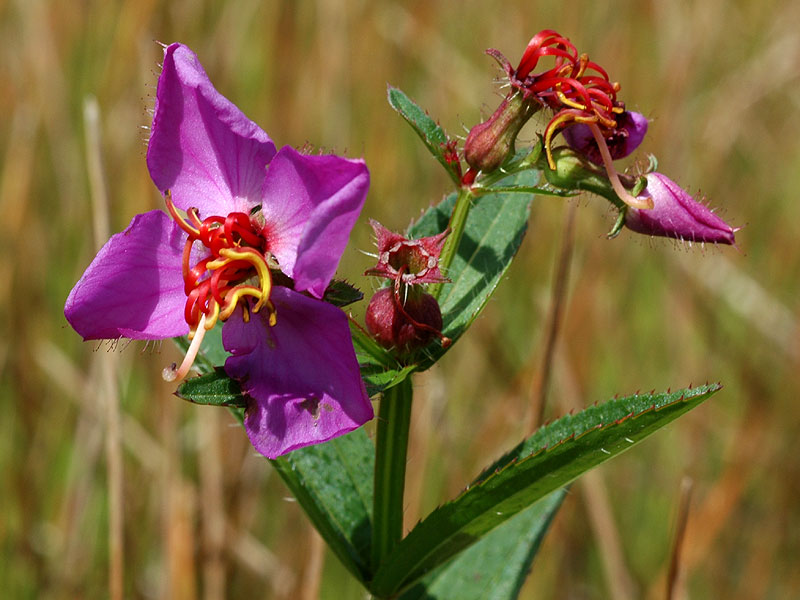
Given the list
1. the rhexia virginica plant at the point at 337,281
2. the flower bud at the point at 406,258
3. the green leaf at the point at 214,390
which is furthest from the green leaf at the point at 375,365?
the green leaf at the point at 214,390

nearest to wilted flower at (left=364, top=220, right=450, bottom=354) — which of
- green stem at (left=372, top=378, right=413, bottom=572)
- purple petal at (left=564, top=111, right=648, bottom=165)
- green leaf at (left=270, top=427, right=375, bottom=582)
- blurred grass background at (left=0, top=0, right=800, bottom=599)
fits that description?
green stem at (left=372, top=378, right=413, bottom=572)

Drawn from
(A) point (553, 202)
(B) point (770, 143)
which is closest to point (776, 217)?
(B) point (770, 143)

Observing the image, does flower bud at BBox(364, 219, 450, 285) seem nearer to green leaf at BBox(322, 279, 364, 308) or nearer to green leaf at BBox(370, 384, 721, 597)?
green leaf at BBox(322, 279, 364, 308)

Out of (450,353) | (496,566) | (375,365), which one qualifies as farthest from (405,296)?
(450,353)

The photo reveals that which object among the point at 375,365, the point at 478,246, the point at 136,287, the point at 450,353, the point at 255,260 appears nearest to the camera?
the point at 255,260

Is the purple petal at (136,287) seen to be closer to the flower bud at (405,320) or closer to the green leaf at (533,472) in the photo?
the flower bud at (405,320)

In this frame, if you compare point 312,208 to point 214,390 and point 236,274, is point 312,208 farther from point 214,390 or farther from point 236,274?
point 214,390

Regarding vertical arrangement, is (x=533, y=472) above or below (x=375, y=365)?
below
